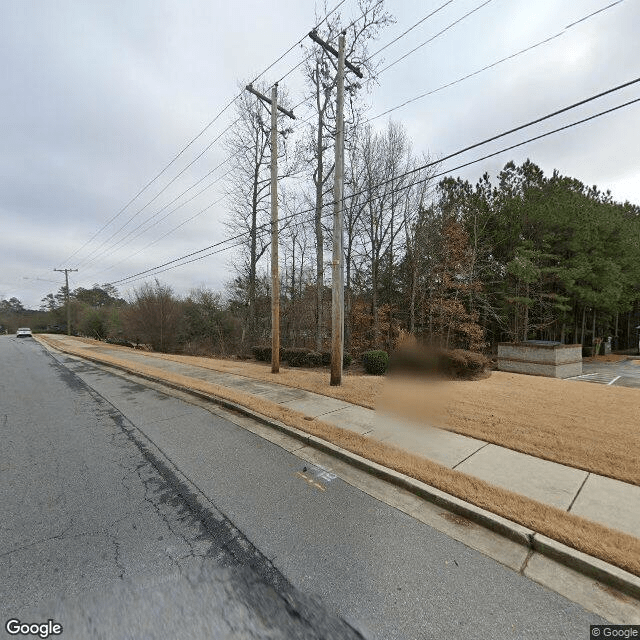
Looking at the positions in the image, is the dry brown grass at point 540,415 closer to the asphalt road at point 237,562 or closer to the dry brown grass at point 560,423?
the dry brown grass at point 560,423

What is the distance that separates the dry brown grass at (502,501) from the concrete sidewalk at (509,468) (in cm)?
20

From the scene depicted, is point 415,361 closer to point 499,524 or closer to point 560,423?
point 560,423

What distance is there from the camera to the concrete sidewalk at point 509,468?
301 cm

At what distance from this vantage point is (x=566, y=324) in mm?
26625

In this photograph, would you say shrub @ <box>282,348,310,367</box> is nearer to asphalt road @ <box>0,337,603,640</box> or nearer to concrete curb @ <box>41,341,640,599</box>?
concrete curb @ <box>41,341,640,599</box>

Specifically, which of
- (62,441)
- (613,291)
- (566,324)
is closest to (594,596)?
(62,441)

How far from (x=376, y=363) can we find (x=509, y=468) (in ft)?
25.3

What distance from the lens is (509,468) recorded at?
150 inches

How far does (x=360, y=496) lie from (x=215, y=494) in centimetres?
160

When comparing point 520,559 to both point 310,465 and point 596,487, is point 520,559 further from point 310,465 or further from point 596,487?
point 310,465

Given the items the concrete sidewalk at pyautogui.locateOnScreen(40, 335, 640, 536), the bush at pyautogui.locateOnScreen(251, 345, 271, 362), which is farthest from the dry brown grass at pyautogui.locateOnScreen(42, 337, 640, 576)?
the bush at pyautogui.locateOnScreen(251, 345, 271, 362)

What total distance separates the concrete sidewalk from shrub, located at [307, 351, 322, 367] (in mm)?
7090

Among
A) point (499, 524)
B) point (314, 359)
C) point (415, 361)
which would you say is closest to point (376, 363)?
point (415, 361)

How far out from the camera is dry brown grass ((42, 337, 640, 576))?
243 cm
